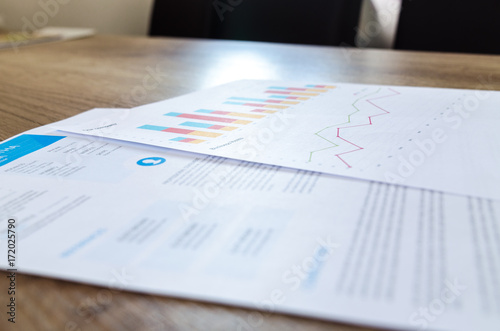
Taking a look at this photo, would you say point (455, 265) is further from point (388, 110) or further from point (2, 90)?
point (2, 90)

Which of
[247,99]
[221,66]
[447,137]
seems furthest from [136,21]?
[447,137]

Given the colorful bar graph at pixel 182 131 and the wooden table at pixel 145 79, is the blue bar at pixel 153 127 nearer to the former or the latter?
the colorful bar graph at pixel 182 131

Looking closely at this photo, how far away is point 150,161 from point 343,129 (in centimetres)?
21

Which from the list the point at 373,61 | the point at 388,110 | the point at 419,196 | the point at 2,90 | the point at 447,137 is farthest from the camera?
the point at 373,61

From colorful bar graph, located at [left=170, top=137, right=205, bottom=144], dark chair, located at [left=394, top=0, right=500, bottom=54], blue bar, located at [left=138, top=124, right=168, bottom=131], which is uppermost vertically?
dark chair, located at [left=394, top=0, right=500, bottom=54]

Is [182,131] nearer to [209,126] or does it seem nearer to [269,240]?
[209,126]

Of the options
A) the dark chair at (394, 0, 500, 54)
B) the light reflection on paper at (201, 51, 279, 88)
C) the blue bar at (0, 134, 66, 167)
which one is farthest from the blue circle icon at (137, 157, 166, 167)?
the dark chair at (394, 0, 500, 54)

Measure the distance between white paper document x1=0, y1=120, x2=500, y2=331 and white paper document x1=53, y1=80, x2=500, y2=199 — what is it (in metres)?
0.02

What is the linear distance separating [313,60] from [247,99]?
1.18 feet

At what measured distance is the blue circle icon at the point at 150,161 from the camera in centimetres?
46

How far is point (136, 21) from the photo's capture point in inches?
94.4

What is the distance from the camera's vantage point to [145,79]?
893 millimetres

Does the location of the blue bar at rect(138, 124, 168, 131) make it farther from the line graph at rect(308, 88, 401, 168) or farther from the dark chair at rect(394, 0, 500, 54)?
the dark chair at rect(394, 0, 500, 54)

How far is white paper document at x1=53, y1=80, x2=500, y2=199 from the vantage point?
0.42 m
